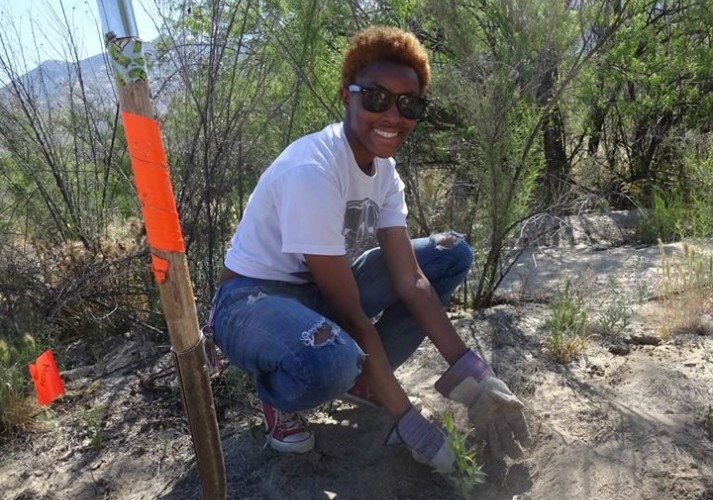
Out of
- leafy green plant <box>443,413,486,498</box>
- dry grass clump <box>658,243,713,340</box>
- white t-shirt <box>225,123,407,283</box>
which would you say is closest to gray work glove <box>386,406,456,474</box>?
leafy green plant <box>443,413,486,498</box>

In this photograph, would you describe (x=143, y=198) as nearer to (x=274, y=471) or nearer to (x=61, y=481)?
(x=274, y=471)

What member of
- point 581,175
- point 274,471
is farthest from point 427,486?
point 581,175

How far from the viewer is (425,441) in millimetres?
2012

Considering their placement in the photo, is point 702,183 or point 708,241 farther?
point 702,183

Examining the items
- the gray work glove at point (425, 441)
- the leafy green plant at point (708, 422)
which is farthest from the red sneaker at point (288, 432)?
the leafy green plant at point (708, 422)

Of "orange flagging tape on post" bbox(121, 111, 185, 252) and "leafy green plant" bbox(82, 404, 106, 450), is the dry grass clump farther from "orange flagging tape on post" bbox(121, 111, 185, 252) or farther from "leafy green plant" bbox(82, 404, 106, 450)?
"leafy green plant" bbox(82, 404, 106, 450)

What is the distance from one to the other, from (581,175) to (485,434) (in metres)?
3.86

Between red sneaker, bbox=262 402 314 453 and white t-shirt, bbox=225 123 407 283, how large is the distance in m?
0.45

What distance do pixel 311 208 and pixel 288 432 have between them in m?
0.76

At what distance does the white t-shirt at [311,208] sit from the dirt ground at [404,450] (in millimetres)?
613

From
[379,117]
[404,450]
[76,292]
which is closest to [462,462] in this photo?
[404,450]

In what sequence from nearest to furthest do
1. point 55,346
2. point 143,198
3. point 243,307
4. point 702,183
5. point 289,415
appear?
point 143,198
point 243,307
point 289,415
point 55,346
point 702,183

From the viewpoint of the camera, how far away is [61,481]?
225cm

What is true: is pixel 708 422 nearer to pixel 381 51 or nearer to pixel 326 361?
pixel 326 361
